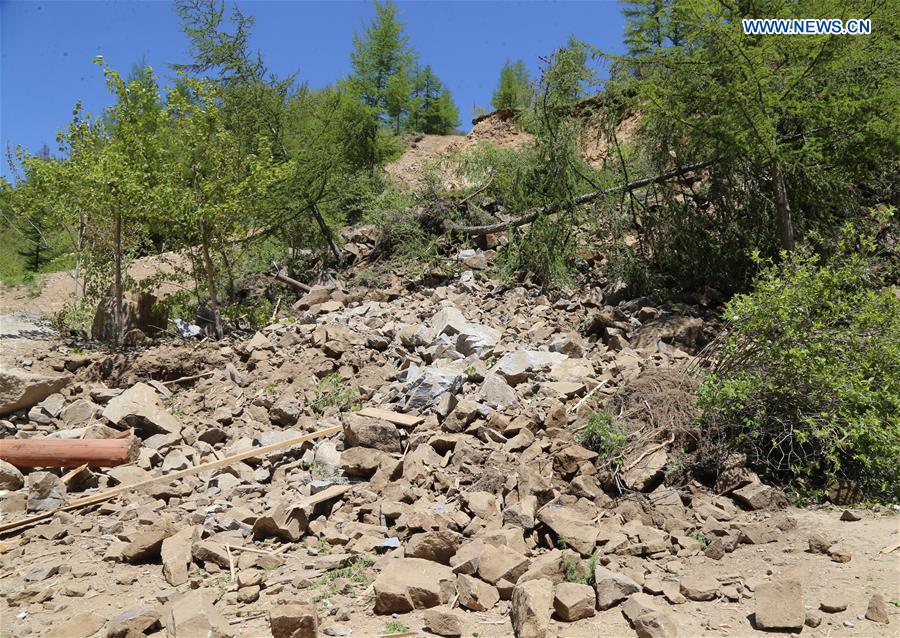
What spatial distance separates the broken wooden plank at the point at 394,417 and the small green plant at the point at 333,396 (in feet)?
2.18

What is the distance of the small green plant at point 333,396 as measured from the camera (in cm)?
650

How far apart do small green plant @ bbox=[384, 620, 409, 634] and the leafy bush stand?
8.81 feet

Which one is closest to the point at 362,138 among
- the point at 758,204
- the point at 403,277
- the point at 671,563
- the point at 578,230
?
the point at 403,277

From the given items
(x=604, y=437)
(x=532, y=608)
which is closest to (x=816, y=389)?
(x=604, y=437)

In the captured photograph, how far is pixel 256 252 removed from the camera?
12.3 metres

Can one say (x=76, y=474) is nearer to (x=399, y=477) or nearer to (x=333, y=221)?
(x=399, y=477)

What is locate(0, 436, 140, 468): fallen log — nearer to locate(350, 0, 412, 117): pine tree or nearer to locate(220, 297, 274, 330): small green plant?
locate(220, 297, 274, 330): small green plant

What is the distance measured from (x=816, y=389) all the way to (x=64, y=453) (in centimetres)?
579

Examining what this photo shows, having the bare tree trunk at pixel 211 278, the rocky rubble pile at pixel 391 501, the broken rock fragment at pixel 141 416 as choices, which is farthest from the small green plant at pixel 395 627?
the bare tree trunk at pixel 211 278

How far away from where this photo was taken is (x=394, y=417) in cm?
568

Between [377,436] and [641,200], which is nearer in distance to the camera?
[377,436]

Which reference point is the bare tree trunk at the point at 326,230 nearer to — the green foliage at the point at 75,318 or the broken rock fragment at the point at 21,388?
the green foliage at the point at 75,318

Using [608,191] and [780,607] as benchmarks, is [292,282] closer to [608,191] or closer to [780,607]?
[608,191]

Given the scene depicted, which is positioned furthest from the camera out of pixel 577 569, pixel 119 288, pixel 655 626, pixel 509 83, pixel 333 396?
pixel 509 83
